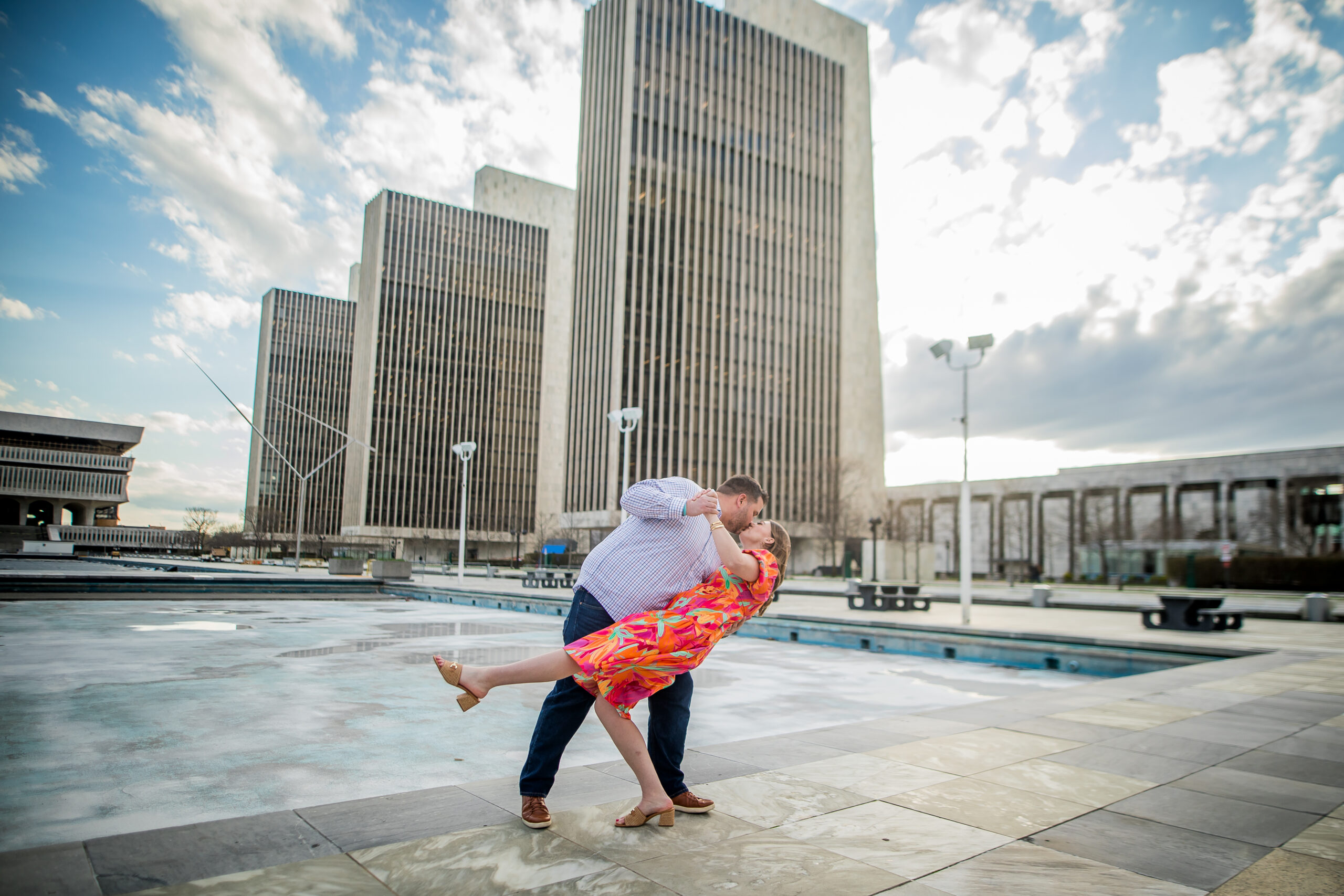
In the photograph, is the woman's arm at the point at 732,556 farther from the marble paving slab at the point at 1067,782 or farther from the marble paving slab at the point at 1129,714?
the marble paving slab at the point at 1129,714

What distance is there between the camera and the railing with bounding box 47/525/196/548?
96.0m

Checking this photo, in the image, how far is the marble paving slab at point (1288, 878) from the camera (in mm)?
2734

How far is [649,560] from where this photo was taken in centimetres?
342

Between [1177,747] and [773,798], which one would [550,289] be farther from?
[773,798]

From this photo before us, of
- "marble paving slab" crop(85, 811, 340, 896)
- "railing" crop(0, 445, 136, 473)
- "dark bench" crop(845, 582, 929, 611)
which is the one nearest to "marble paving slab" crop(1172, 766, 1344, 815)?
"marble paving slab" crop(85, 811, 340, 896)

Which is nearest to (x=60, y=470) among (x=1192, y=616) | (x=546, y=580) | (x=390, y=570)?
(x=390, y=570)

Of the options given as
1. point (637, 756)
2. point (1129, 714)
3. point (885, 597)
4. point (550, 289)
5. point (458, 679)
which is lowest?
point (885, 597)

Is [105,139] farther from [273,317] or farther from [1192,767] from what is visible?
[273,317]

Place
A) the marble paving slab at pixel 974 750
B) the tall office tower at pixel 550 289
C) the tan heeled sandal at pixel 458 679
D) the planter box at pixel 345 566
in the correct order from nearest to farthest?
the tan heeled sandal at pixel 458 679 < the marble paving slab at pixel 974 750 < the planter box at pixel 345 566 < the tall office tower at pixel 550 289

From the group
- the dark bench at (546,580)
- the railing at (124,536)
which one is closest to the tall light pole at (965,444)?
the dark bench at (546,580)

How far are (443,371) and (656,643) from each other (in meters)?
106

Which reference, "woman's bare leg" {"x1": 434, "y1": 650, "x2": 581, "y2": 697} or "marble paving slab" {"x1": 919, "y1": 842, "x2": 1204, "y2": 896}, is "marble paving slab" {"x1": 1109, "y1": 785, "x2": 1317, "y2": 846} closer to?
"marble paving slab" {"x1": 919, "y1": 842, "x2": 1204, "y2": 896}

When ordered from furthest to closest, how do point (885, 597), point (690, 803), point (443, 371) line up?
point (443, 371)
point (885, 597)
point (690, 803)

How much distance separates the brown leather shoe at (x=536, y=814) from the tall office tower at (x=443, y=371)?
314 feet
